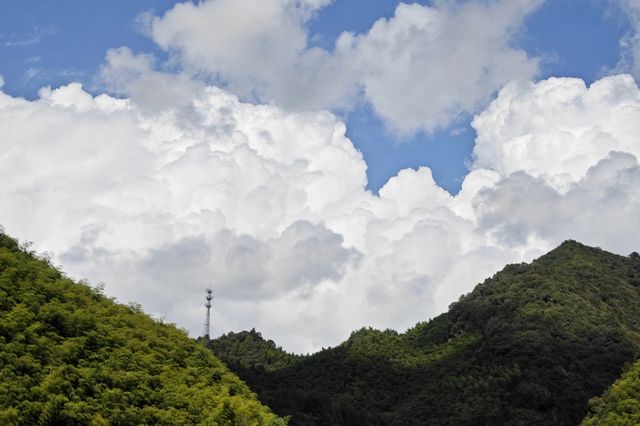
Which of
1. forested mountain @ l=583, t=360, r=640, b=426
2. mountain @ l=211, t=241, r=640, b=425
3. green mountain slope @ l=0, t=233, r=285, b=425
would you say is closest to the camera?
green mountain slope @ l=0, t=233, r=285, b=425

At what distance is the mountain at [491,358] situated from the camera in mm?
101125

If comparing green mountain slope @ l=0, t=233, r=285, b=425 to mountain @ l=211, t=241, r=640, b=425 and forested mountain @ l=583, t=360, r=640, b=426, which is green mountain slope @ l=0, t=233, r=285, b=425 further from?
mountain @ l=211, t=241, r=640, b=425

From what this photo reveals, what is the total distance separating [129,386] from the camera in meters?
38.2

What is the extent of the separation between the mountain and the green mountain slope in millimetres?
47348

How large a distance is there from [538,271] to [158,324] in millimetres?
105641

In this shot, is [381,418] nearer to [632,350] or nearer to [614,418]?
[632,350]

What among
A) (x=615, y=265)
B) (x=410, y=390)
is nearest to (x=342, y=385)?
(x=410, y=390)

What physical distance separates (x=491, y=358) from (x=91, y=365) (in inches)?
3424

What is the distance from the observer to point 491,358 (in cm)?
11656

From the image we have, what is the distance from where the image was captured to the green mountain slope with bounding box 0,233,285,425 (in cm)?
3372

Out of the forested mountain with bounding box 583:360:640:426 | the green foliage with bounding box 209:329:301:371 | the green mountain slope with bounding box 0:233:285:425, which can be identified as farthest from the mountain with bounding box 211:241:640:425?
the green mountain slope with bounding box 0:233:285:425

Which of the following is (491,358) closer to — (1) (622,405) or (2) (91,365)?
(1) (622,405)

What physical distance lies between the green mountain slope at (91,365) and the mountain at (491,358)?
47348 millimetres

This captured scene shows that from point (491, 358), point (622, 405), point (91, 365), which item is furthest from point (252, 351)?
point (91, 365)
